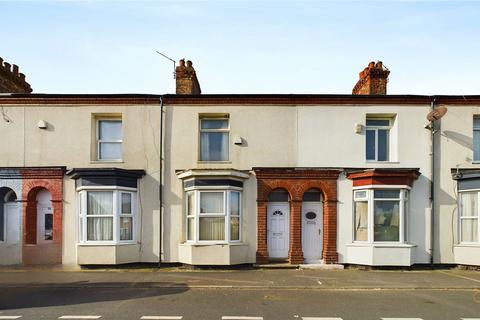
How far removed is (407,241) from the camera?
13.0 metres

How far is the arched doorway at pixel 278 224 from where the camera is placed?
44.7 feet

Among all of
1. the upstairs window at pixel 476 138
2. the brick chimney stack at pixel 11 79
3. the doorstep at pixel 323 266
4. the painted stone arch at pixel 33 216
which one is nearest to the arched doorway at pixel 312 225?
the doorstep at pixel 323 266

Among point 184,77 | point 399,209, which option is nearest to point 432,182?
point 399,209

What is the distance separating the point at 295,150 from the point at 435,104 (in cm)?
504

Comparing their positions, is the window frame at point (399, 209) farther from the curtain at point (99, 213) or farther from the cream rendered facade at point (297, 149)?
the curtain at point (99, 213)

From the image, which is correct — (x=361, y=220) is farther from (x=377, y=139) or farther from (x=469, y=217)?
(x=469, y=217)

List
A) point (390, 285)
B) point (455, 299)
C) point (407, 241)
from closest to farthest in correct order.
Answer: point (455, 299) < point (390, 285) < point (407, 241)

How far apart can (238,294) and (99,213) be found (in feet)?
19.5

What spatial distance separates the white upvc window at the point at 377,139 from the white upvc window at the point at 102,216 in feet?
27.3

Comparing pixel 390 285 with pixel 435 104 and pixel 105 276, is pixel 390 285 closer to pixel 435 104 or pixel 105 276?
pixel 435 104

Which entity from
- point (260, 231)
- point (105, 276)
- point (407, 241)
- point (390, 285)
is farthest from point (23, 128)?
point (407, 241)

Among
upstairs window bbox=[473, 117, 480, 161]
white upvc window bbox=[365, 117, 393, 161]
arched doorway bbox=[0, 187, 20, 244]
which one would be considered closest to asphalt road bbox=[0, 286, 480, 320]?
arched doorway bbox=[0, 187, 20, 244]

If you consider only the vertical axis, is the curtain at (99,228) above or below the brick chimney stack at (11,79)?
below

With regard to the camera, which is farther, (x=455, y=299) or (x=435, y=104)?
(x=435, y=104)
